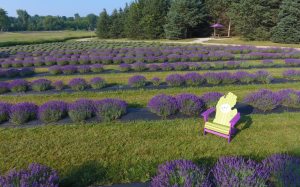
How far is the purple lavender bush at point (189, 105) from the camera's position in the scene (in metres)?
5.02

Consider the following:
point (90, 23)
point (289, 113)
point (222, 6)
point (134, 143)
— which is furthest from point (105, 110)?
point (90, 23)

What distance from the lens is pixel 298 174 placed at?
2471 mm

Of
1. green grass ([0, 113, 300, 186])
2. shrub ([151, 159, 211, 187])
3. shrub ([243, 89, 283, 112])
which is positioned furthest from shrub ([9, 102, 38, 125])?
shrub ([243, 89, 283, 112])

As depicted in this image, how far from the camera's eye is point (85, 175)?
2.88 metres

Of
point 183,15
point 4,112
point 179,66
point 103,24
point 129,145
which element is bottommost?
point 129,145

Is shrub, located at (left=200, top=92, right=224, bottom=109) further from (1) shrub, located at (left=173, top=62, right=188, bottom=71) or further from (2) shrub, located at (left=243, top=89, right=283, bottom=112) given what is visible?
(1) shrub, located at (left=173, top=62, right=188, bottom=71)

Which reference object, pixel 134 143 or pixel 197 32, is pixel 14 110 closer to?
pixel 134 143

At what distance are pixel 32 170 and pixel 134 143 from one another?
1971 millimetres

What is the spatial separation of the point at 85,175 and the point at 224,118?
128 inches

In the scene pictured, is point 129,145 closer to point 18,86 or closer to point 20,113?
point 20,113

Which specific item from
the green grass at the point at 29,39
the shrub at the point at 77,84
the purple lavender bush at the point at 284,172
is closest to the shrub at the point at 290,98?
the purple lavender bush at the point at 284,172

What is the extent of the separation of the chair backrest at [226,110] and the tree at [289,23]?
→ 30697 millimetres

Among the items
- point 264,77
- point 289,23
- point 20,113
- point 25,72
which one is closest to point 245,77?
point 264,77

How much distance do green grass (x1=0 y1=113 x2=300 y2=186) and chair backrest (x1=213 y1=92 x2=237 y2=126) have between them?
429 mm
